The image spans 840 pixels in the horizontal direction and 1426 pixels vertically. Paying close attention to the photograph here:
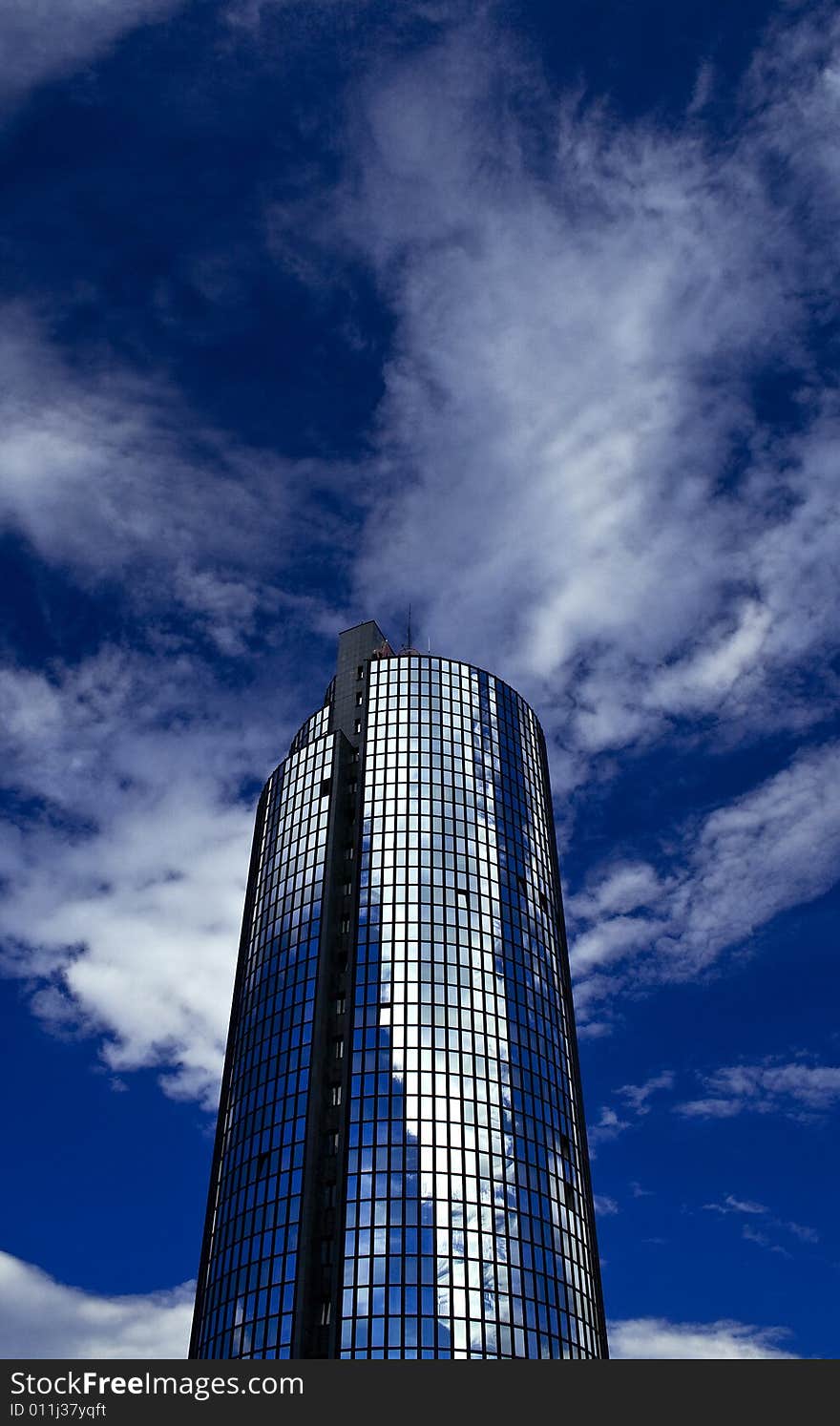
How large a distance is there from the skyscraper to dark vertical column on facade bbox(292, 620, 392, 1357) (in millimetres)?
269

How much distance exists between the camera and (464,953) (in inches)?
4948

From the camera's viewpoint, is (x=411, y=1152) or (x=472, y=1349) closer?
(x=472, y=1349)

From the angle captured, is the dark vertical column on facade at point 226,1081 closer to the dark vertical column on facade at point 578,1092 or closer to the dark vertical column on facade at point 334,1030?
the dark vertical column on facade at point 334,1030

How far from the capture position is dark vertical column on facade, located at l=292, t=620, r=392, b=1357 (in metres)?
106

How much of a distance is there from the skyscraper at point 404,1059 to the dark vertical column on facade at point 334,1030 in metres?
0.27

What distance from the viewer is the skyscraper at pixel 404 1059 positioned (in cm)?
10588

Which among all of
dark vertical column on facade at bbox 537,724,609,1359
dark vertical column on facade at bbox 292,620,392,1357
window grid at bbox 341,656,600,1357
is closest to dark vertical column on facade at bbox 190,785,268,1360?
dark vertical column on facade at bbox 292,620,392,1357

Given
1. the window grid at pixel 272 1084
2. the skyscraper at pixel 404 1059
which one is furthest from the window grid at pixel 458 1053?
A: the window grid at pixel 272 1084

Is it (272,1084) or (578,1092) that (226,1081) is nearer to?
(272,1084)

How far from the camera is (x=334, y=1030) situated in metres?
124

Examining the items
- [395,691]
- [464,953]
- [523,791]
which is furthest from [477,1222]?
[395,691]

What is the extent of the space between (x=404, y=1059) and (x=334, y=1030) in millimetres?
9960

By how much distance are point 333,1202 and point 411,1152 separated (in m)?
9.22
